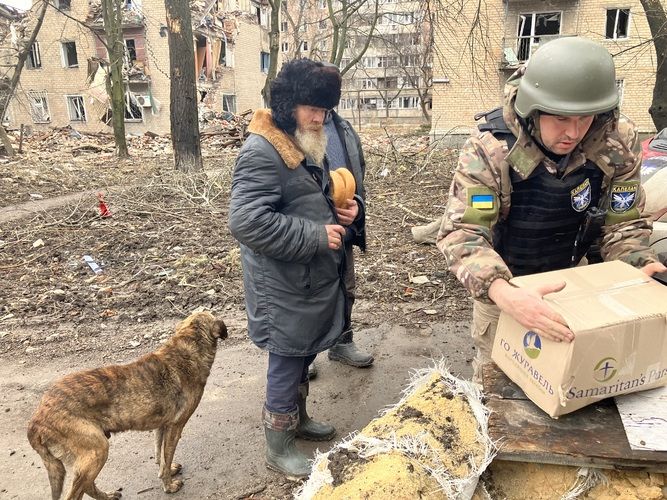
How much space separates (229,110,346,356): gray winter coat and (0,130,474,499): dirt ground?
88 centimetres

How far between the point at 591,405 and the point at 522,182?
87 centimetres

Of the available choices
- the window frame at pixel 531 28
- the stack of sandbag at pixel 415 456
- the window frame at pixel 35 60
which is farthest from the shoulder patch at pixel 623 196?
the window frame at pixel 35 60

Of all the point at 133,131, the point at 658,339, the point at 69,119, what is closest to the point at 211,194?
the point at 658,339

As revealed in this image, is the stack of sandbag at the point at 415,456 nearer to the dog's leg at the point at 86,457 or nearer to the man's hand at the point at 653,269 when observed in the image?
the man's hand at the point at 653,269

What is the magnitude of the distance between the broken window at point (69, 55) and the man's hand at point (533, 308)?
109 ft

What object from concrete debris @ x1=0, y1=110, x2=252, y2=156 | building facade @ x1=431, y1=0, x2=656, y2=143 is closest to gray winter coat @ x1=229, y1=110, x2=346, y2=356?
concrete debris @ x1=0, y1=110, x2=252, y2=156

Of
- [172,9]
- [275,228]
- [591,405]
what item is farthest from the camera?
[172,9]

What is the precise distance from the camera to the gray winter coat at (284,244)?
7.61 feet

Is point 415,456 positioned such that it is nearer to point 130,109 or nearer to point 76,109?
point 130,109

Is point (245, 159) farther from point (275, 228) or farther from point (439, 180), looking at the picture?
point (439, 180)

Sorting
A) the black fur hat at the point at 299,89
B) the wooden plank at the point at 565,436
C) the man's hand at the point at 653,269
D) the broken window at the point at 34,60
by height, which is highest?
the broken window at the point at 34,60

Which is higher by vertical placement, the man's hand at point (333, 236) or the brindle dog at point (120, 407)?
the man's hand at point (333, 236)

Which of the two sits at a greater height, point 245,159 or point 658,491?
point 245,159

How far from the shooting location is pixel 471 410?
1729mm
